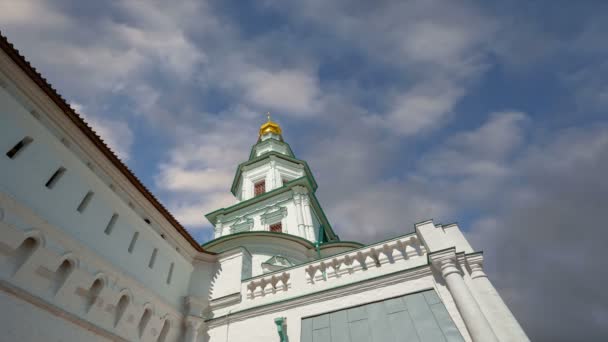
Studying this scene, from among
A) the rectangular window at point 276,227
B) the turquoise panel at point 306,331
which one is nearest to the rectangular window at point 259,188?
the rectangular window at point 276,227

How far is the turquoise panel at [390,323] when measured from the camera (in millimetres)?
8008

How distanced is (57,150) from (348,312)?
8937mm

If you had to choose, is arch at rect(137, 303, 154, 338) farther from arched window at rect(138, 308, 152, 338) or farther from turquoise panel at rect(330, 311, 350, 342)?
turquoise panel at rect(330, 311, 350, 342)

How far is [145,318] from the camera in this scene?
9188 mm

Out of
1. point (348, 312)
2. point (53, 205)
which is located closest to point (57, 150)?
point (53, 205)

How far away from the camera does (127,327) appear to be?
27.9 ft

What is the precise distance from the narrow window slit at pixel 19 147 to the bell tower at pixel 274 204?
13.5 metres

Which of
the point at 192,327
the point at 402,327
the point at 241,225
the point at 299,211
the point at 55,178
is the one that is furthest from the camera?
the point at 241,225

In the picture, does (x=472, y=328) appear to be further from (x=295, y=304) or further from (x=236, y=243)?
(x=236, y=243)

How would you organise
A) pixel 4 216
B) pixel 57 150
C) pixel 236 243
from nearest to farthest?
pixel 4 216 < pixel 57 150 < pixel 236 243

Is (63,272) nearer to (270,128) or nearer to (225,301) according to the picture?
(225,301)

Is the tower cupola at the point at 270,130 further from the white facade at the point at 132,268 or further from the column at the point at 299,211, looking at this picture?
the white facade at the point at 132,268

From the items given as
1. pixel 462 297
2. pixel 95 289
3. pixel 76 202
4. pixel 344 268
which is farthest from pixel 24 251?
pixel 462 297

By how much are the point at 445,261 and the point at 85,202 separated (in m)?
9.78
